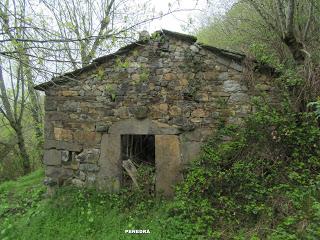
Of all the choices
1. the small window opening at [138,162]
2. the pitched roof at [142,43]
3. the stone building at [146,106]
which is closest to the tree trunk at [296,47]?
the stone building at [146,106]

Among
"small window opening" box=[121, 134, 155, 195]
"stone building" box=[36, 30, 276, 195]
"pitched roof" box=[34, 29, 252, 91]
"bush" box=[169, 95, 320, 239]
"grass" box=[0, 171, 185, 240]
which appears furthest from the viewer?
"small window opening" box=[121, 134, 155, 195]

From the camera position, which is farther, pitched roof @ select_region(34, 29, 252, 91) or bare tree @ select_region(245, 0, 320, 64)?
bare tree @ select_region(245, 0, 320, 64)

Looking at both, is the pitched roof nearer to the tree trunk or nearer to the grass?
the tree trunk

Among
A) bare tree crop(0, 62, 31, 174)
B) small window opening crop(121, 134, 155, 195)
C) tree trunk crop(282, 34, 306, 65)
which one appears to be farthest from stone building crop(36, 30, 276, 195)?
bare tree crop(0, 62, 31, 174)

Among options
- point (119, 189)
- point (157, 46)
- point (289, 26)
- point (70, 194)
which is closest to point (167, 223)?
point (119, 189)

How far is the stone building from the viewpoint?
532 cm

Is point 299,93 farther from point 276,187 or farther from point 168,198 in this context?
point 168,198

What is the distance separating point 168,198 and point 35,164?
7484mm

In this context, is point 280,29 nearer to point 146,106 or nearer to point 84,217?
point 146,106

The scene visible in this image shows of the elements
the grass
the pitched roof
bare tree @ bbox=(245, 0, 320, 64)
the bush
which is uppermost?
bare tree @ bbox=(245, 0, 320, 64)

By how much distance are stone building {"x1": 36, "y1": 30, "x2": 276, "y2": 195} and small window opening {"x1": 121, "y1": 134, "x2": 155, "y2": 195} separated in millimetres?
161

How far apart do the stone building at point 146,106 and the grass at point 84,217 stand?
1.11 feet

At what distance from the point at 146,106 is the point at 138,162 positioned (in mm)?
1377

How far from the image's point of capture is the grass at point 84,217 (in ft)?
15.1
